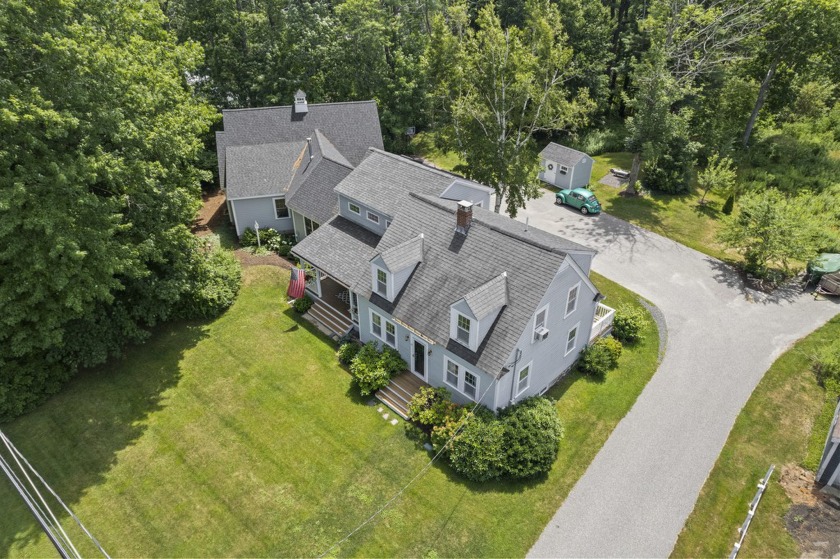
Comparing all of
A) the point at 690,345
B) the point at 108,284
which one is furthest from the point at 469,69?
the point at 108,284

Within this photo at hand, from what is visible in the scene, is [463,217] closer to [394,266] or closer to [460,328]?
[394,266]

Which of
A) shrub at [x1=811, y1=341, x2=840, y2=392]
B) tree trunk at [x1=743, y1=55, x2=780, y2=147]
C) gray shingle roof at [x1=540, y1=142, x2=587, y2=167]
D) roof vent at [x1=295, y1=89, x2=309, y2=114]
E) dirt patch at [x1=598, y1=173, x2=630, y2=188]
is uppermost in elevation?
tree trunk at [x1=743, y1=55, x2=780, y2=147]

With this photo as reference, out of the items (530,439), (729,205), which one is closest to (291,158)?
(530,439)

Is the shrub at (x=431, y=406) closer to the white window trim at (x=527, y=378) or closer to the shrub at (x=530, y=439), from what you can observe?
the shrub at (x=530, y=439)

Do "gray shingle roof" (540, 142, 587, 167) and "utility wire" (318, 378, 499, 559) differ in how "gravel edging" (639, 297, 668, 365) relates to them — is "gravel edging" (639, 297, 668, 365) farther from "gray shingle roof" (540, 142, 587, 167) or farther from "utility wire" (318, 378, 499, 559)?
"gray shingle roof" (540, 142, 587, 167)

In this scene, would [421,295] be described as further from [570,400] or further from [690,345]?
[690,345]

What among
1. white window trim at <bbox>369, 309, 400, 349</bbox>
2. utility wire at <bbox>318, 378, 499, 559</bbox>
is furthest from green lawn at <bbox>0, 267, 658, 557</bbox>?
white window trim at <bbox>369, 309, 400, 349</bbox>
